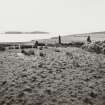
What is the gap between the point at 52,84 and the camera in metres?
13.4

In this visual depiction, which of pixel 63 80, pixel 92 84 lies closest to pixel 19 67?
pixel 63 80

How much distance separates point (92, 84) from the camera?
1325 cm

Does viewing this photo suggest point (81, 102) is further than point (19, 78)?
No

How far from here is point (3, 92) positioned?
12320 mm

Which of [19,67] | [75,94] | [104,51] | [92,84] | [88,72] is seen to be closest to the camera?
[75,94]

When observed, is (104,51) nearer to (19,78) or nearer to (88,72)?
(88,72)

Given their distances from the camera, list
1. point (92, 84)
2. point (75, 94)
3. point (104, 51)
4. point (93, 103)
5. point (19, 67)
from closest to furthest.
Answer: point (93, 103)
point (75, 94)
point (92, 84)
point (19, 67)
point (104, 51)

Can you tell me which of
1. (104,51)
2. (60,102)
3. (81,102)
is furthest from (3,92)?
(104,51)

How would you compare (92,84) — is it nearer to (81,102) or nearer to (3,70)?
(81,102)

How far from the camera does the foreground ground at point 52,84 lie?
36.1 feet

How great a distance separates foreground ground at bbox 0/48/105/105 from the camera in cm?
1100

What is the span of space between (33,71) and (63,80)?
313cm

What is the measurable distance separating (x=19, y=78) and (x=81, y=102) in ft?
18.1

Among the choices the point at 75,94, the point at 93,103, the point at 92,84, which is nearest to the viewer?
the point at 93,103
